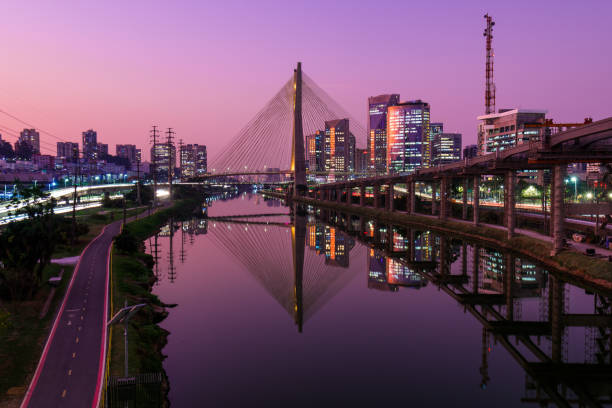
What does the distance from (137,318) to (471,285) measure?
89.6 feet

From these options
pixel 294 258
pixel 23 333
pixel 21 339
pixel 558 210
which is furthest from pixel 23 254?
pixel 558 210

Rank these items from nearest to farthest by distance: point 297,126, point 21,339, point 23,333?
point 21,339 < point 23,333 < point 297,126

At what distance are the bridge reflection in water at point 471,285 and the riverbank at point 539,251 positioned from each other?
107cm

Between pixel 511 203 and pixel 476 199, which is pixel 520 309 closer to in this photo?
pixel 511 203

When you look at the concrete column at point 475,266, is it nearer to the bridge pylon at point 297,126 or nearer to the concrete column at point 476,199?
the concrete column at point 476,199

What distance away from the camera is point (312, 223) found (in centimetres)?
9931

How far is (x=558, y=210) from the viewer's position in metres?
43.5

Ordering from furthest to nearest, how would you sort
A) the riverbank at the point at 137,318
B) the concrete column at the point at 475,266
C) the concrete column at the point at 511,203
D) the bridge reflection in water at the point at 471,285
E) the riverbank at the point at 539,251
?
the concrete column at the point at 511,203
the concrete column at the point at 475,266
the riverbank at the point at 539,251
the bridge reflection in water at the point at 471,285
the riverbank at the point at 137,318

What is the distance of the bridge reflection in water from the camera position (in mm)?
22375

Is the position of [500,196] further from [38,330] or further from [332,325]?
[38,330]

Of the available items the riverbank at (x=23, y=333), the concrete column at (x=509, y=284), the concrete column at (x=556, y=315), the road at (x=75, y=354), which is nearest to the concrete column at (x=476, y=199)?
the concrete column at (x=509, y=284)

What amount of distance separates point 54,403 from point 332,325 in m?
18.0

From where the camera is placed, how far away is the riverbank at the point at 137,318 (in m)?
20.7

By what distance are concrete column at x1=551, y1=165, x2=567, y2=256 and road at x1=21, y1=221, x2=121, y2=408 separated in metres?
38.7
